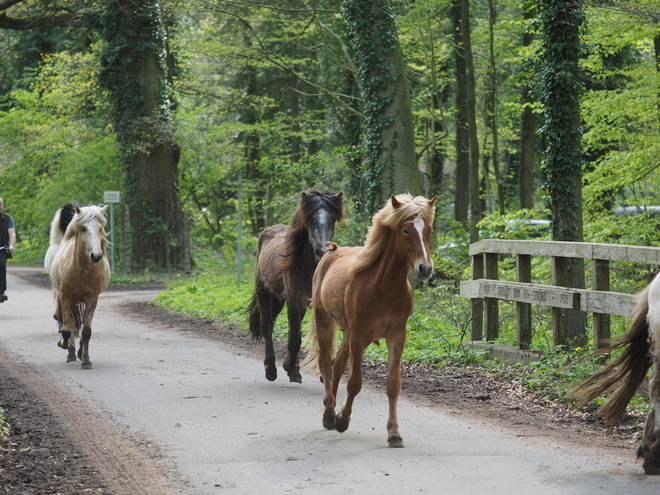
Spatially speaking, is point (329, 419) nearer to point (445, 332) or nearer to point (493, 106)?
point (445, 332)

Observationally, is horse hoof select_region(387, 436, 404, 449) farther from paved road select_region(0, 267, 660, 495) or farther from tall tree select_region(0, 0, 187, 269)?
tall tree select_region(0, 0, 187, 269)

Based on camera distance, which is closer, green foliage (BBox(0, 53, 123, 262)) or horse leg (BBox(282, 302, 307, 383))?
horse leg (BBox(282, 302, 307, 383))

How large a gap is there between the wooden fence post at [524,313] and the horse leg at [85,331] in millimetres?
5370

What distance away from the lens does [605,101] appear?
49.1 feet

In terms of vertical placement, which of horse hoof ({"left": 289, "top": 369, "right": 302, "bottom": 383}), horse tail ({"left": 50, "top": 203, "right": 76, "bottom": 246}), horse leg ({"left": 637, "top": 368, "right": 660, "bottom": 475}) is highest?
horse tail ({"left": 50, "top": 203, "right": 76, "bottom": 246})

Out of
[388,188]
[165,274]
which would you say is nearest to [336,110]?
[165,274]

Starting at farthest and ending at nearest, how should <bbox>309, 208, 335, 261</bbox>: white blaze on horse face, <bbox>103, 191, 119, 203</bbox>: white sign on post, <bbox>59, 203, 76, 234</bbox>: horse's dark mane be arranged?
<bbox>103, 191, 119, 203</bbox>: white sign on post
<bbox>59, 203, 76, 234</bbox>: horse's dark mane
<bbox>309, 208, 335, 261</bbox>: white blaze on horse face

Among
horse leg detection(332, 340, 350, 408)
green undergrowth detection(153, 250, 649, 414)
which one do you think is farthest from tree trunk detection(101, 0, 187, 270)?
horse leg detection(332, 340, 350, 408)

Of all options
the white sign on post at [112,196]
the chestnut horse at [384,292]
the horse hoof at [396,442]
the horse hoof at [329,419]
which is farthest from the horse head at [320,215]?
the white sign on post at [112,196]

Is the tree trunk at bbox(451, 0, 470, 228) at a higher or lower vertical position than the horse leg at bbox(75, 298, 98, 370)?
higher

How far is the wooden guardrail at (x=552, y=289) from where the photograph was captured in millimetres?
8133

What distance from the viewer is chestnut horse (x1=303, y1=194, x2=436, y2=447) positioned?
6156 millimetres

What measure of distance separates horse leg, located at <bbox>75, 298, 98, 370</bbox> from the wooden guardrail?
5.01 metres

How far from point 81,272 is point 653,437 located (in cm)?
812
